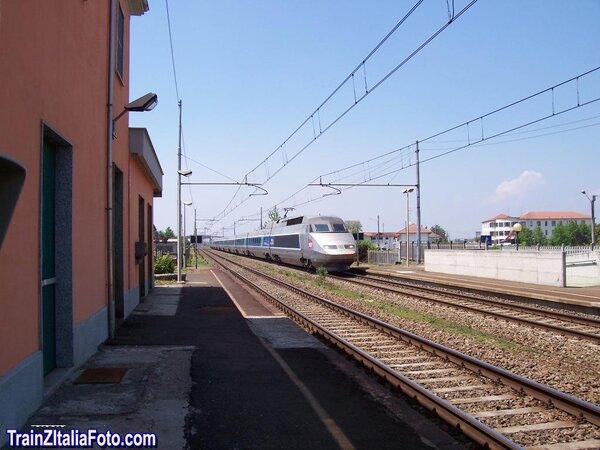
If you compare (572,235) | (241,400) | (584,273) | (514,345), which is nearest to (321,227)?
(584,273)

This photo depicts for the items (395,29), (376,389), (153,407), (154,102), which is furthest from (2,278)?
(395,29)

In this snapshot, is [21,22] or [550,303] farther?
[550,303]

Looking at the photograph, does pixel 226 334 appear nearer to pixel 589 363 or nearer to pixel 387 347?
pixel 387 347

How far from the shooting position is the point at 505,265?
24.0 m

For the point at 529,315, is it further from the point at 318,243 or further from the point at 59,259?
the point at 318,243

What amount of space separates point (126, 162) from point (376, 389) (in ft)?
25.9

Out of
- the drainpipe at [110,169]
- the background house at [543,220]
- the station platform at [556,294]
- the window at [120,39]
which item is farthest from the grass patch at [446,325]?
the background house at [543,220]

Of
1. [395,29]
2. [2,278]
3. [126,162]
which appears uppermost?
[395,29]

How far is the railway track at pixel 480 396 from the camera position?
5.29 m

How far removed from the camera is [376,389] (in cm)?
702

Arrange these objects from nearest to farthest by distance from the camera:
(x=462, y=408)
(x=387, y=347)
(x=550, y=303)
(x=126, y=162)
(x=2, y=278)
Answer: (x=2, y=278) < (x=462, y=408) < (x=387, y=347) < (x=126, y=162) < (x=550, y=303)

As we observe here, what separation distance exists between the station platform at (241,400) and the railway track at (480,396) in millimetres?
211

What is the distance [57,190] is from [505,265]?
Result: 21.0m

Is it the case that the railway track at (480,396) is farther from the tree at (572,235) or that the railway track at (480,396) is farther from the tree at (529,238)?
the tree at (572,235)
